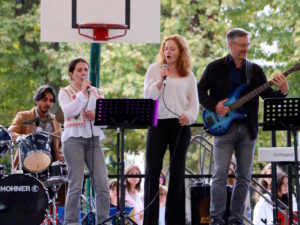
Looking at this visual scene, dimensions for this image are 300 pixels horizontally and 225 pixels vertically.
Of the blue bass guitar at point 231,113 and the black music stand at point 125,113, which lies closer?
the black music stand at point 125,113

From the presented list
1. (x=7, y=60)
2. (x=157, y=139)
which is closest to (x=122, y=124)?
(x=157, y=139)

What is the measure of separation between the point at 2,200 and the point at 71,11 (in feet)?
7.78

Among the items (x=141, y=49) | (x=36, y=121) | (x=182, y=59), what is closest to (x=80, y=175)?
(x=36, y=121)

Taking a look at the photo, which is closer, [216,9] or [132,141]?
[216,9]

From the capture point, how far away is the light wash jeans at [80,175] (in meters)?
8.20

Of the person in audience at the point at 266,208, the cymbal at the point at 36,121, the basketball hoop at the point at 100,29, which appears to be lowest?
the person in audience at the point at 266,208

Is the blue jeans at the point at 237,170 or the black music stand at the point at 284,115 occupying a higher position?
the black music stand at the point at 284,115

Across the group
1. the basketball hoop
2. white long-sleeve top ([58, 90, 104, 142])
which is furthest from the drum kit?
the basketball hoop

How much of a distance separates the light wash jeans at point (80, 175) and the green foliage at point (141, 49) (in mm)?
7709

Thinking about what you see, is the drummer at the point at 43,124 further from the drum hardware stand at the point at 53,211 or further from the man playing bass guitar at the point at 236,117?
the man playing bass guitar at the point at 236,117

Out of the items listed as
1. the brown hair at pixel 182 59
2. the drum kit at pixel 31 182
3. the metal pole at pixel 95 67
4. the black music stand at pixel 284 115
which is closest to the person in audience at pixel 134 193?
the drum kit at pixel 31 182

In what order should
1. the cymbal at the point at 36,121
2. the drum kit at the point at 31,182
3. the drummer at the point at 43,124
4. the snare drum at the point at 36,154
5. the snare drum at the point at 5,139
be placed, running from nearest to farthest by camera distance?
the drum kit at the point at 31,182, the snare drum at the point at 5,139, the snare drum at the point at 36,154, the cymbal at the point at 36,121, the drummer at the point at 43,124

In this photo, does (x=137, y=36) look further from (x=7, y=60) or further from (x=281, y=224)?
(x=7, y=60)

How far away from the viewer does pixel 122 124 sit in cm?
783
